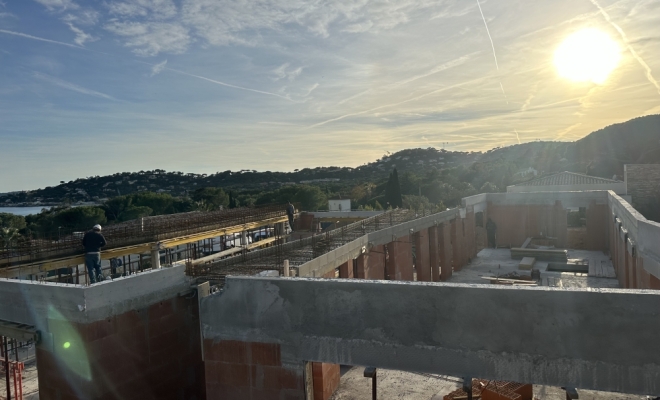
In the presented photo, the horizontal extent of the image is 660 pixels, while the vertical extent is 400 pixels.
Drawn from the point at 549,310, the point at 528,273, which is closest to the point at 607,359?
the point at 549,310

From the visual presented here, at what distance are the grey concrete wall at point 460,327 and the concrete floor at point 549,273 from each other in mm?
13388

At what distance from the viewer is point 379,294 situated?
7.04 meters

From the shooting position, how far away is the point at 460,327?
21.6 ft

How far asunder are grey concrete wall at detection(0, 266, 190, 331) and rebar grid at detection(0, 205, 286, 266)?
28.3ft

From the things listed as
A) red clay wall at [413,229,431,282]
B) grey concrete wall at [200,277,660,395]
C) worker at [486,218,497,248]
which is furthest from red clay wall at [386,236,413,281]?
worker at [486,218,497,248]

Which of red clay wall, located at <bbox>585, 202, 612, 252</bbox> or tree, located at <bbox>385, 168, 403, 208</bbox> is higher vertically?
tree, located at <bbox>385, 168, 403, 208</bbox>

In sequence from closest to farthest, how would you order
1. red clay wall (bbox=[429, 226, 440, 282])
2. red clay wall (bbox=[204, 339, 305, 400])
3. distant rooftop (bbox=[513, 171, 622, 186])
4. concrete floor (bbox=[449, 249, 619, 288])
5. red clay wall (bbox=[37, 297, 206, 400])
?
red clay wall (bbox=[204, 339, 305, 400]), red clay wall (bbox=[37, 297, 206, 400]), concrete floor (bbox=[449, 249, 619, 288]), red clay wall (bbox=[429, 226, 440, 282]), distant rooftop (bbox=[513, 171, 622, 186])

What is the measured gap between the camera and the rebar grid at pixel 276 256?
1040 cm

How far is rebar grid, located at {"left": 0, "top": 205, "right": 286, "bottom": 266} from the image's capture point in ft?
54.0

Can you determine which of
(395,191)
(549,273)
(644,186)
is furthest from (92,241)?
(395,191)

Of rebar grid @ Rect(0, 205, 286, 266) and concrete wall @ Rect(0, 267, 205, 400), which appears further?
rebar grid @ Rect(0, 205, 286, 266)

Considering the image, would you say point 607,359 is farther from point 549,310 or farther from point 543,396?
point 543,396

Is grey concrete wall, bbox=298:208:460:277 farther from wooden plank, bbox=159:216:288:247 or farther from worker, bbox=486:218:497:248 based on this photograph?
wooden plank, bbox=159:216:288:247

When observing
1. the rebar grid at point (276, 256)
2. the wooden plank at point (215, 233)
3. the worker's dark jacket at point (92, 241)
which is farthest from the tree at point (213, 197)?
the worker's dark jacket at point (92, 241)
